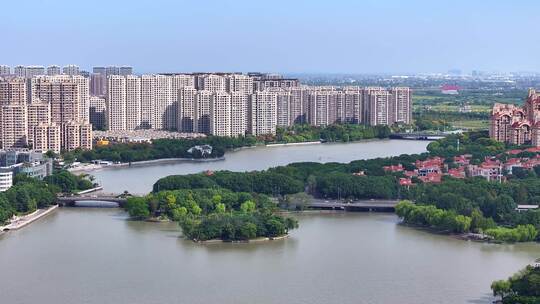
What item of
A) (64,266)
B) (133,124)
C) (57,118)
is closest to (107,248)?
(64,266)

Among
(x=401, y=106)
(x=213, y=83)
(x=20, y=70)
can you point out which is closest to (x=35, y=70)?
(x=20, y=70)

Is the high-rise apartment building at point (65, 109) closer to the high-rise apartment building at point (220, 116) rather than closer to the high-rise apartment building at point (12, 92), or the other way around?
the high-rise apartment building at point (12, 92)

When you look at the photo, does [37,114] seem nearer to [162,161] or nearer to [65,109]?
[65,109]

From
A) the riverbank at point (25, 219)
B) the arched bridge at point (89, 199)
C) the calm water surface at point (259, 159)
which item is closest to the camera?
the riverbank at point (25, 219)

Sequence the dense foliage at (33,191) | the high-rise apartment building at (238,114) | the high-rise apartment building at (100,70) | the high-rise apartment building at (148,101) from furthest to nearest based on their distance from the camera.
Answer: the high-rise apartment building at (100,70) < the high-rise apartment building at (148,101) < the high-rise apartment building at (238,114) < the dense foliage at (33,191)

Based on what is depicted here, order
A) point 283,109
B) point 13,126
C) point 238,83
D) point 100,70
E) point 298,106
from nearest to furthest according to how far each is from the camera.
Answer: point 13,126 < point 283,109 < point 238,83 < point 298,106 < point 100,70

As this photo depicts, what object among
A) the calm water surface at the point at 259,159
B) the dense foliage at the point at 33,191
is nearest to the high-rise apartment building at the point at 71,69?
the calm water surface at the point at 259,159
